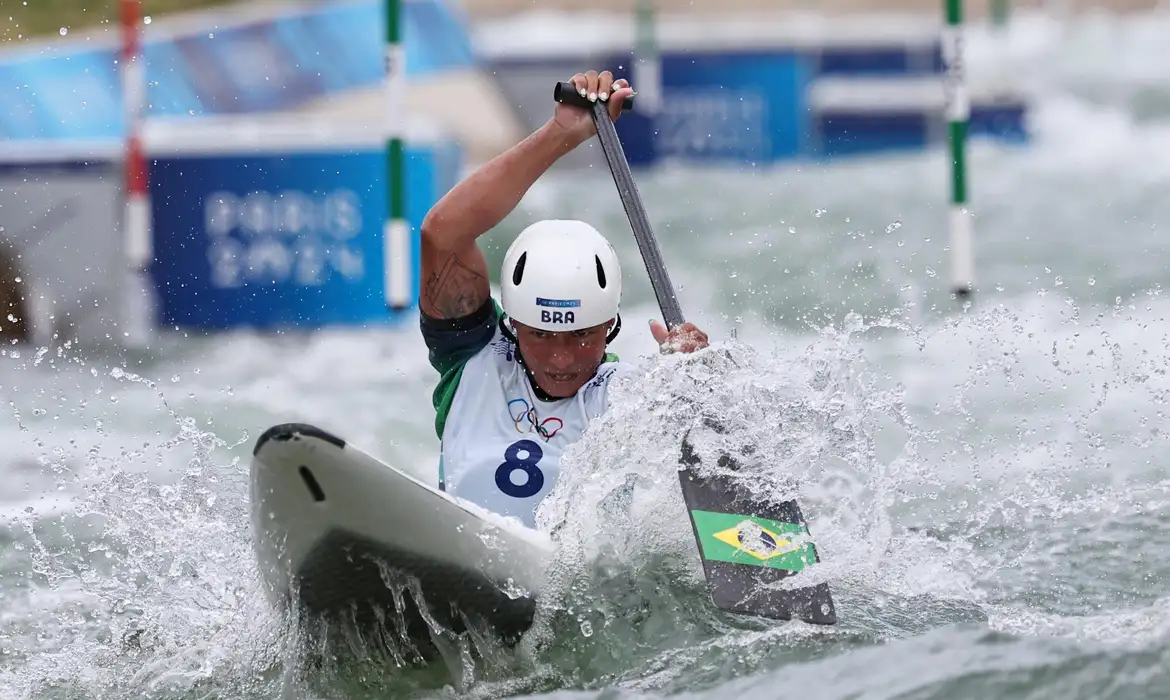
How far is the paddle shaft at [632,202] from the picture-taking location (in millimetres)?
4719

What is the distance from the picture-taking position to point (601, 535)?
14.3 feet

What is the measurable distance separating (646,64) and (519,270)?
10397 millimetres

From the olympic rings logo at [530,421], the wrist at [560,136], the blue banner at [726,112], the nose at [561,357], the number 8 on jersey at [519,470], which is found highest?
the blue banner at [726,112]

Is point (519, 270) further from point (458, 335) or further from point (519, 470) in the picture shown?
point (519, 470)

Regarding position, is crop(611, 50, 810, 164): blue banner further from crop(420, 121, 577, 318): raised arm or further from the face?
the face

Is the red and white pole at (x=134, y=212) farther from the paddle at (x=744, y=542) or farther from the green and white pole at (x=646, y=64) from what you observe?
the green and white pole at (x=646, y=64)

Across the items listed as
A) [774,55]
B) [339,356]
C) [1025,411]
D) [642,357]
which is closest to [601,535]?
[642,357]

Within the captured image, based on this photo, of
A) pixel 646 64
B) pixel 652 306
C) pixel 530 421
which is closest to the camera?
pixel 530 421

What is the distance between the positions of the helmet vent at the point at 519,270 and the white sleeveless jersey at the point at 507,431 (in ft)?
1.05

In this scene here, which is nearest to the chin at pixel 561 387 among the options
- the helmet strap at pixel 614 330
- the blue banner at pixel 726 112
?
the helmet strap at pixel 614 330

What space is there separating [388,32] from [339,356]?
7.65ft

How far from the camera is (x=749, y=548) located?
427cm

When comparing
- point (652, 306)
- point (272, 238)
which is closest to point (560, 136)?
point (272, 238)

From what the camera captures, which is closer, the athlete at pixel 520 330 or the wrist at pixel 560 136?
the athlete at pixel 520 330
